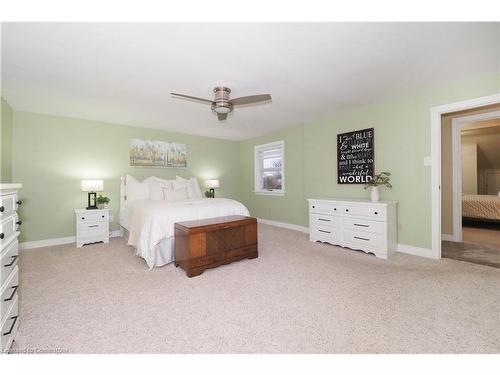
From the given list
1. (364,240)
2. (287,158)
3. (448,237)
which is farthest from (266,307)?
(448,237)

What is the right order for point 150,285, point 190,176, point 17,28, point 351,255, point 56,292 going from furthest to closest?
point 190,176 → point 351,255 → point 150,285 → point 56,292 → point 17,28

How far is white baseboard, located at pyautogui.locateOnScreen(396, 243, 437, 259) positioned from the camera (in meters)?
3.10

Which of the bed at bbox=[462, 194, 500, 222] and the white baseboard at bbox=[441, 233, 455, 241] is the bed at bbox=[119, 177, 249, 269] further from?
the bed at bbox=[462, 194, 500, 222]

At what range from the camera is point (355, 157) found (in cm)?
388

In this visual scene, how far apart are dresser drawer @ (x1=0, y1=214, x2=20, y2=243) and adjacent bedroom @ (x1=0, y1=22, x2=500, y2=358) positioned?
18 mm

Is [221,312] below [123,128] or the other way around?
below

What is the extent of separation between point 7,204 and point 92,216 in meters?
2.91

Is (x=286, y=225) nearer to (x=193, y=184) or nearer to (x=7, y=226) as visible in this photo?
(x=193, y=184)

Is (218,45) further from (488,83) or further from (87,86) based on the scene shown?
(488,83)

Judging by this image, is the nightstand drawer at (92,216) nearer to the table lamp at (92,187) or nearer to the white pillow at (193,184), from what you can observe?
the table lamp at (92,187)

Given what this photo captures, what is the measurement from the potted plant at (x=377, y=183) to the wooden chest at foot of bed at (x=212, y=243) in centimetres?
185
